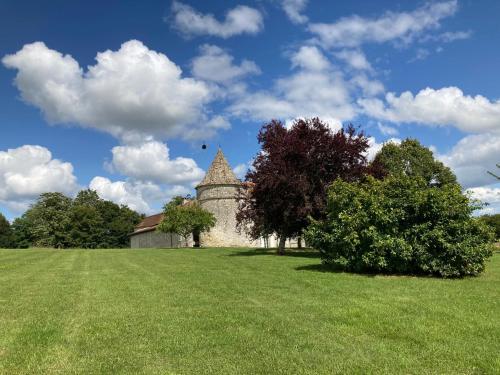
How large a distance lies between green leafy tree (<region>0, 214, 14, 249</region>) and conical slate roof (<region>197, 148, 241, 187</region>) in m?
53.6

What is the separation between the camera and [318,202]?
24172 millimetres

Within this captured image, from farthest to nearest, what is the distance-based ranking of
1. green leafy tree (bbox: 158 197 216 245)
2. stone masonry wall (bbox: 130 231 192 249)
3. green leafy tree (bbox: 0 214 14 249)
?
green leafy tree (bbox: 0 214 14 249), stone masonry wall (bbox: 130 231 192 249), green leafy tree (bbox: 158 197 216 245)

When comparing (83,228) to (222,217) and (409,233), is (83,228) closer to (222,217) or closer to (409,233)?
(222,217)

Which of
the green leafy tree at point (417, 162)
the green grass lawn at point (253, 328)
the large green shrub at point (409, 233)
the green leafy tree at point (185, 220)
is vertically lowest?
the green grass lawn at point (253, 328)

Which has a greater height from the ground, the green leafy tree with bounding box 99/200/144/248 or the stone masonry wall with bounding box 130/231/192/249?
the green leafy tree with bounding box 99/200/144/248

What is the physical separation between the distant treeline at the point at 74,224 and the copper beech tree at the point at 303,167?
57.1 meters

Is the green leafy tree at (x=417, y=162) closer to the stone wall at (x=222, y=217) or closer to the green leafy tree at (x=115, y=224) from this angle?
the stone wall at (x=222, y=217)

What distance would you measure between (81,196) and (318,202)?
253 ft

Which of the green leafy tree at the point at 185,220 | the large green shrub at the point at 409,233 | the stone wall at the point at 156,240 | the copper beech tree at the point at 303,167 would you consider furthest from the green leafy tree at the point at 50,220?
the large green shrub at the point at 409,233

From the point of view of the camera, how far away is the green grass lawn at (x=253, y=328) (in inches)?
213

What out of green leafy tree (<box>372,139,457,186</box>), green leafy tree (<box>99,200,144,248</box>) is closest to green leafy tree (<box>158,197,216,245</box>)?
green leafy tree (<box>372,139,457,186</box>)

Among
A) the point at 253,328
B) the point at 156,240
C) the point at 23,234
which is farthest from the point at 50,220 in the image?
the point at 253,328

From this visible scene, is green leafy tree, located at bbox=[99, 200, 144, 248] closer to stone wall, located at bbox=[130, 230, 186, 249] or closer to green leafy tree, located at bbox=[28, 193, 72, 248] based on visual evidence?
stone wall, located at bbox=[130, 230, 186, 249]

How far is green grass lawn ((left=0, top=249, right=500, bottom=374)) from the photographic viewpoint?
17.7 feet
